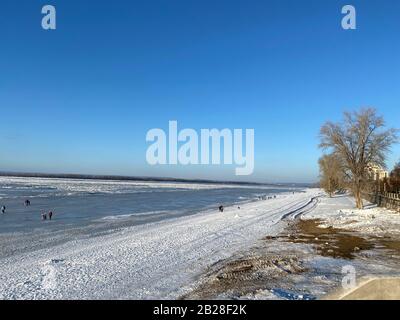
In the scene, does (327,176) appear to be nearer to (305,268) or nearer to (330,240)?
(330,240)

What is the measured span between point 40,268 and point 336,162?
3623cm

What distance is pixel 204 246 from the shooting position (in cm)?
1931

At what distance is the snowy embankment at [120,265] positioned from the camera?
37.4ft

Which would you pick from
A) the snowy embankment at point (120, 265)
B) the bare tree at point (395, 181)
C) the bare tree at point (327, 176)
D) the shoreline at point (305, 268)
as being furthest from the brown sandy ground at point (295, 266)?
the bare tree at point (327, 176)

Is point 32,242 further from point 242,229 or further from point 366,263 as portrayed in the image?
point 366,263

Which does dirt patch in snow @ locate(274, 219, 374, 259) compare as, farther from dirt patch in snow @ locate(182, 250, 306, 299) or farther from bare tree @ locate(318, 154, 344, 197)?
bare tree @ locate(318, 154, 344, 197)

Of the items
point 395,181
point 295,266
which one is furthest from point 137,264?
point 395,181

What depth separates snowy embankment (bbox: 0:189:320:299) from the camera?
449 inches

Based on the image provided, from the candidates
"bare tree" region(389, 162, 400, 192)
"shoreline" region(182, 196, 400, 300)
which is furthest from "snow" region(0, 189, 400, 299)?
"bare tree" region(389, 162, 400, 192)

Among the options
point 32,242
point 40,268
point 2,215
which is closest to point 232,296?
point 40,268

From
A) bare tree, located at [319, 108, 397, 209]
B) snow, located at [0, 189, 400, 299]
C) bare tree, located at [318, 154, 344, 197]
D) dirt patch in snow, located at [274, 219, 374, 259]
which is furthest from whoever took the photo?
bare tree, located at [318, 154, 344, 197]

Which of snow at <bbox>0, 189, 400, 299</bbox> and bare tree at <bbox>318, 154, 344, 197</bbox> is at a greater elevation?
bare tree at <bbox>318, 154, 344, 197</bbox>

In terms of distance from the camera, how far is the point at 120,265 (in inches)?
589
